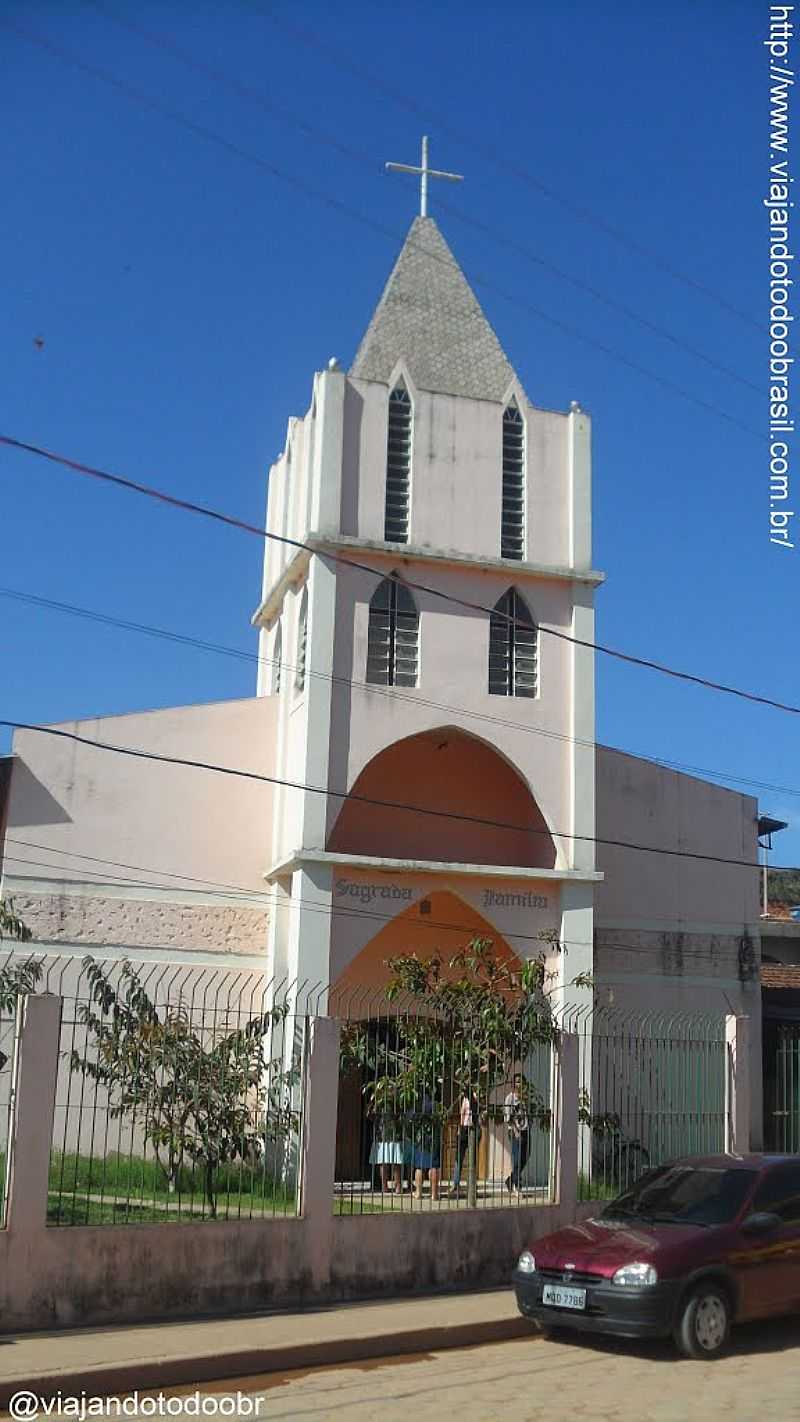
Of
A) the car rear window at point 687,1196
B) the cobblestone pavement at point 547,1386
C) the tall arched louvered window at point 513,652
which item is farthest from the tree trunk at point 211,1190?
the tall arched louvered window at point 513,652

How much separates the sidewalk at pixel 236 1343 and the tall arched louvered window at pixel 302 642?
33.8 ft

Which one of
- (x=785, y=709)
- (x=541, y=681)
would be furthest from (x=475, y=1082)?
(x=541, y=681)

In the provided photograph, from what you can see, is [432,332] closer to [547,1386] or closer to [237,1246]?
[237,1246]

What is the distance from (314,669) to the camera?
768 inches

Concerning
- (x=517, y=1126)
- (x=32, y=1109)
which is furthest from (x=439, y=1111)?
(x=32, y=1109)

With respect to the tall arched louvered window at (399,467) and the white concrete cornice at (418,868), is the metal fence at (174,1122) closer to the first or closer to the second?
the white concrete cornice at (418,868)

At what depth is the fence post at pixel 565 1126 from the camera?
1350 centimetres

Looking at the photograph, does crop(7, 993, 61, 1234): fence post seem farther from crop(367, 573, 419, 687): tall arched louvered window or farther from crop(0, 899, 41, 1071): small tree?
crop(367, 573, 419, 687): tall arched louvered window

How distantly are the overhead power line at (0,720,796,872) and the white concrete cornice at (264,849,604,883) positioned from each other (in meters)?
0.18

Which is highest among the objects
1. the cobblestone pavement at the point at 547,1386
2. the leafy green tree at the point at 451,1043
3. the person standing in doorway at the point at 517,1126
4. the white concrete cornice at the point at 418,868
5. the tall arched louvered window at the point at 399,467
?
the tall arched louvered window at the point at 399,467

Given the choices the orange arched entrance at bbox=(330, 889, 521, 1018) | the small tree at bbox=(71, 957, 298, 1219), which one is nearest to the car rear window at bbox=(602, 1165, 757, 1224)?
the small tree at bbox=(71, 957, 298, 1219)

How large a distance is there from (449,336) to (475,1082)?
42.1ft

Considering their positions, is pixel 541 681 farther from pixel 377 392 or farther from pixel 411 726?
pixel 377 392

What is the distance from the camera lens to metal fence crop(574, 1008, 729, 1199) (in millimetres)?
14289
